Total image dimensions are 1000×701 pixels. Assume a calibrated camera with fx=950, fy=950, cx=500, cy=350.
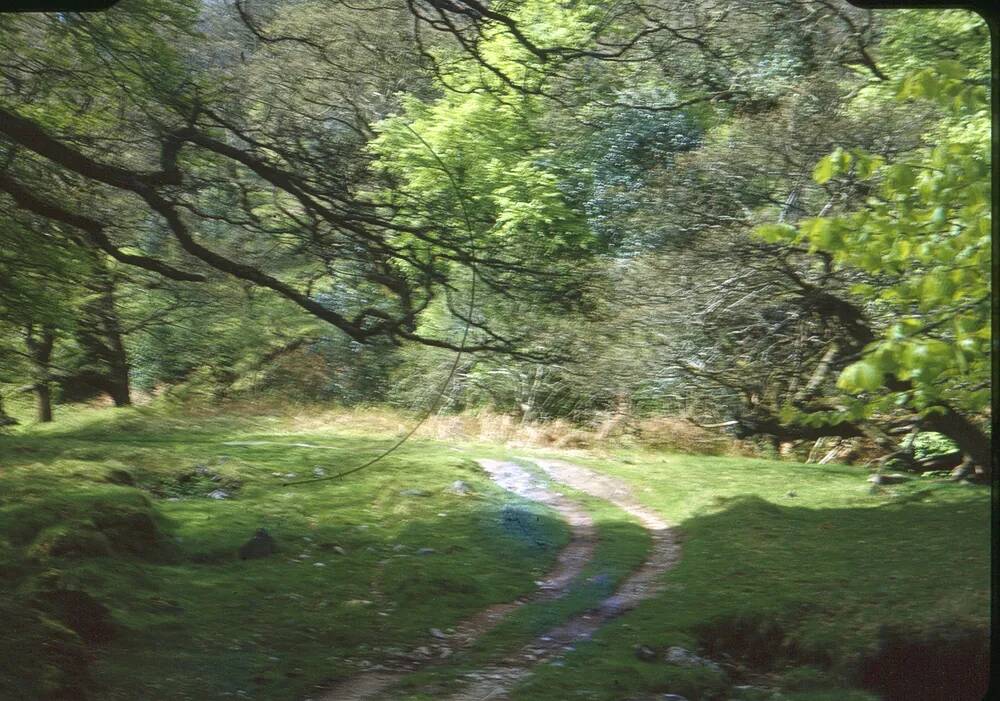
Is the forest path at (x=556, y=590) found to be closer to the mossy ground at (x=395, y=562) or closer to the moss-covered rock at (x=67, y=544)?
the mossy ground at (x=395, y=562)

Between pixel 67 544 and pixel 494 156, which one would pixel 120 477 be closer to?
pixel 67 544

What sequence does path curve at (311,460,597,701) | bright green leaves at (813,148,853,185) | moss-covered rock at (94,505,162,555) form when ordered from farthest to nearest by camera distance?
moss-covered rock at (94,505,162,555), path curve at (311,460,597,701), bright green leaves at (813,148,853,185)

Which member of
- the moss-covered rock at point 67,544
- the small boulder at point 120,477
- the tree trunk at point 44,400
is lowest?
the moss-covered rock at point 67,544

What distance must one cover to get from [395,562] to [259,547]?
0.40 meters

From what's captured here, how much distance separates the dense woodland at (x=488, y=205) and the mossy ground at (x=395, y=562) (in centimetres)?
16

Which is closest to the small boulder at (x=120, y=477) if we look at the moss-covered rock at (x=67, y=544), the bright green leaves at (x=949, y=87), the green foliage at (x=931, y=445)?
the moss-covered rock at (x=67, y=544)

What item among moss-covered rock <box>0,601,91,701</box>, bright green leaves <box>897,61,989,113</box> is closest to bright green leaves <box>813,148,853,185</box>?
bright green leaves <box>897,61,989,113</box>

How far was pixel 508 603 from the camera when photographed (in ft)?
8.93

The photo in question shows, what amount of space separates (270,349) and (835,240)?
5.43ft

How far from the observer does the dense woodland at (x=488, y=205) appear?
266 cm

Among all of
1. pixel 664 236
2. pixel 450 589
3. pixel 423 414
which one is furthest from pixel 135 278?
pixel 664 236

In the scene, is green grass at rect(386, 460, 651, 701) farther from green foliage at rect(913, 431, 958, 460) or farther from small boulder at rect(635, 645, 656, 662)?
green foliage at rect(913, 431, 958, 460)

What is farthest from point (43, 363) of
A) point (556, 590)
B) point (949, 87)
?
point (949, 87)

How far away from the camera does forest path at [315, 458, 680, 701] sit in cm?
264
